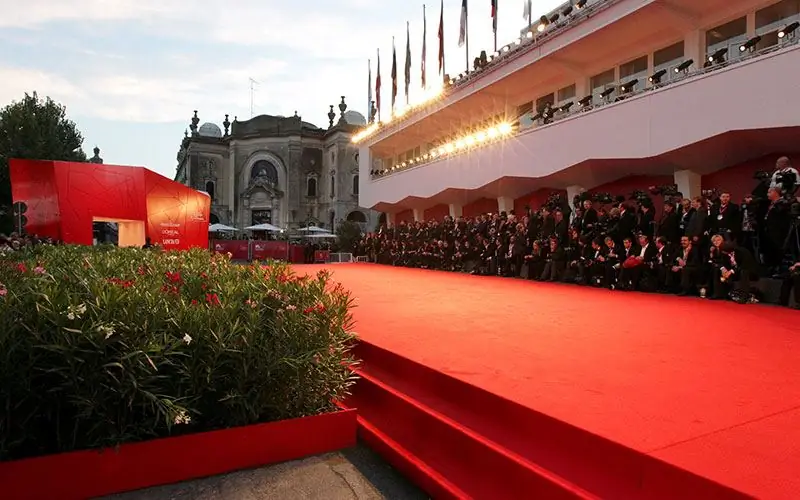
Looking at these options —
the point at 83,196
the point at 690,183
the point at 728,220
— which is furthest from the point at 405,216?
the point at 728,220

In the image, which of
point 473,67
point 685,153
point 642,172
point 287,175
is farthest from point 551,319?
point 287,175

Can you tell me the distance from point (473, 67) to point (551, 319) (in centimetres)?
1521

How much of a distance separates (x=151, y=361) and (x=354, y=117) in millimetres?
47842

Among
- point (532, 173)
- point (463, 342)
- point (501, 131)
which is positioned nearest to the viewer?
point (463, 342)

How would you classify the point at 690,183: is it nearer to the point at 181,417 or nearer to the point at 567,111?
the point at 567,111

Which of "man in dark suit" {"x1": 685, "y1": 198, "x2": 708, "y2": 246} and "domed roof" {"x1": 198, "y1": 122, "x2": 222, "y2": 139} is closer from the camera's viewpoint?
"man in dark suit" {"x1": 685, "y1": 198, "x2": 708, "y2": 246}

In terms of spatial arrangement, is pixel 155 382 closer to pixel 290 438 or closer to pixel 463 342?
pixel 290 438

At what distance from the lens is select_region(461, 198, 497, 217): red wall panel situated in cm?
1977

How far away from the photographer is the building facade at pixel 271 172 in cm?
4647

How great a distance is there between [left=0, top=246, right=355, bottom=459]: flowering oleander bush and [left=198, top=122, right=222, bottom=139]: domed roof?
55.5m

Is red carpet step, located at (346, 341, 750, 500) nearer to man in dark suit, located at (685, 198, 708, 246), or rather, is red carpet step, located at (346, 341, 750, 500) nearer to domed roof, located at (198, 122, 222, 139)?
man in dark suit, located at (685, 198, 708, 246)

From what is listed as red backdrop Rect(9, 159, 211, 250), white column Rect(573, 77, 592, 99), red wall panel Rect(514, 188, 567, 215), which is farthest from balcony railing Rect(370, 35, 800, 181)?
red backdrop Rect(9, 159, 211, 250)

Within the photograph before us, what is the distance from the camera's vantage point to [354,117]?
159ft

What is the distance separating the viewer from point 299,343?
3049mm
